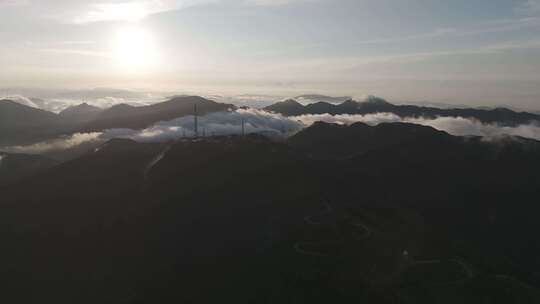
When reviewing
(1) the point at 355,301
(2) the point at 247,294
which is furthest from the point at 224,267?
(1) the point at 355,301

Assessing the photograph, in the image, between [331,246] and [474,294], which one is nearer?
[474,294]

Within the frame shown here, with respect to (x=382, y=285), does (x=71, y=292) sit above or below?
below

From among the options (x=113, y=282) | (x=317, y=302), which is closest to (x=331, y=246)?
(x=317, y=302)

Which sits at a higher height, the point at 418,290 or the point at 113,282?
the point at 418,290

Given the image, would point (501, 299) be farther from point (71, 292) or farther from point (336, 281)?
point (71, 292)

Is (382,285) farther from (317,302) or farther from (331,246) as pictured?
(331,246)

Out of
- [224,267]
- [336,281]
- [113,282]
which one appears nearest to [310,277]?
[336,281]

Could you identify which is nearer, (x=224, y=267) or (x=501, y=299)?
(x=501, y=299)

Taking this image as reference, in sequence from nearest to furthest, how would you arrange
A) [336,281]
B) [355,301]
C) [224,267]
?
[355,301], [336,281], [224,267]

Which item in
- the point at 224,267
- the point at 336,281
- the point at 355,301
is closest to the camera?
the point at 355,301
